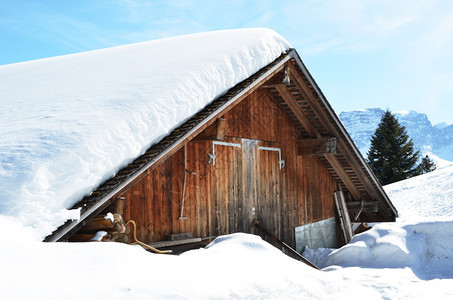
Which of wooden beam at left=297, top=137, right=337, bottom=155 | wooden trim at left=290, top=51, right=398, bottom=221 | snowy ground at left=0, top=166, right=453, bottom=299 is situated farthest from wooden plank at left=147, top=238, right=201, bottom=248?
wooden beam at left=297, top=137, right=337, bottom=155

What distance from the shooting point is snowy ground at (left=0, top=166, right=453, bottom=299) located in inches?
138

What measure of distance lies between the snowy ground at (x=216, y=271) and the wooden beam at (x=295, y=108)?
3.23m

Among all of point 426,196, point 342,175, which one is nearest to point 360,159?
point 342,175

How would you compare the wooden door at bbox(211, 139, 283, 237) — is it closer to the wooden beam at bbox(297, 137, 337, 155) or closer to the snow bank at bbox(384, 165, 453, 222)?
the wooden beam at bbox(297, 137, 337, 155)

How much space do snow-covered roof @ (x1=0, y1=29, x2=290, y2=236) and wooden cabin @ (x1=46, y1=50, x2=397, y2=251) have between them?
21 centimetres

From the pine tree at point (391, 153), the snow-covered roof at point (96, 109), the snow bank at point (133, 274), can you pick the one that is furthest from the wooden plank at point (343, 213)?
the pine tree at point (391, 153)

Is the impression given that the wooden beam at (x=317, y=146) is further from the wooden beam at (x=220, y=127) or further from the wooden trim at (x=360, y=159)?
the wooden beam at (x=220, y=127)

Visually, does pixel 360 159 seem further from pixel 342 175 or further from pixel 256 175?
pixel 256 175

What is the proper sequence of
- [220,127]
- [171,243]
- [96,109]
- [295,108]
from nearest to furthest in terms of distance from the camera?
[96,109]
[171,243]
[220,127]
[295,108]

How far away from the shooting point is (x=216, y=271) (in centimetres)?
463

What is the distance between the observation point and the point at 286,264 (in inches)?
221

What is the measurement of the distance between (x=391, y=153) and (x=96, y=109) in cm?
2954

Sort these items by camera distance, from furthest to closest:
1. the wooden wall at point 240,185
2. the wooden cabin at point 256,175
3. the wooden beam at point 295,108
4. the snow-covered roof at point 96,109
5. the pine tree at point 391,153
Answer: the pine tree at point 391,153, the wooden beam at point 295,108, the wooden wall at point 240,185, the wooden cabin at point 256,175, the snow-covered roof at point 96,109

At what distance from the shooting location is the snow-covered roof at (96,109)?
4820mm
